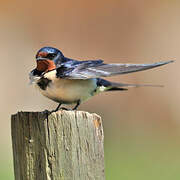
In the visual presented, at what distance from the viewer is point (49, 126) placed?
229 cm

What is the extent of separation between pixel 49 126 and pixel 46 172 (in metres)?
0.18

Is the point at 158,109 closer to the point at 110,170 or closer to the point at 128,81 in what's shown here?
the point at 128,81

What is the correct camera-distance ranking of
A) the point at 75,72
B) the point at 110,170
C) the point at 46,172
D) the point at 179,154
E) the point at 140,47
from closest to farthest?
1. the point at 46,172
2. the point at 75,72
3. the point at 110,170
4. the point at 179,154
5. the point at 140,47

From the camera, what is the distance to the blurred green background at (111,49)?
8.45m

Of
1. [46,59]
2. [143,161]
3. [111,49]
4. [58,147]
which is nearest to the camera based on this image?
[58,147]

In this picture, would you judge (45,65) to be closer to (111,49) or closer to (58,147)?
(58,147)

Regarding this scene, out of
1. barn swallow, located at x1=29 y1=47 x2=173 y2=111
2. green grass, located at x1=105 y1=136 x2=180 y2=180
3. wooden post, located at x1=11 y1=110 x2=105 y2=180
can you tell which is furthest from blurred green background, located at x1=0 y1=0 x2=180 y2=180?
wooden post, located at x1=11 y1=110 x2=105 y2=180

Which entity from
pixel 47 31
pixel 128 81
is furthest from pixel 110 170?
pixel 47 31

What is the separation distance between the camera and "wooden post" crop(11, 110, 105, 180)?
2.29 meters

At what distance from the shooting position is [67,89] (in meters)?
3.24

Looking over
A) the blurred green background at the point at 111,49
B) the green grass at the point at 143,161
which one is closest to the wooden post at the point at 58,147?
the green grass at the point at 143,161

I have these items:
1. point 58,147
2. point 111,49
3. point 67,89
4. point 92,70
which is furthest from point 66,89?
point 111,49

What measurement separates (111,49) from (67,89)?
18.9ft

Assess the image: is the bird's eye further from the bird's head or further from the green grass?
the green grass
